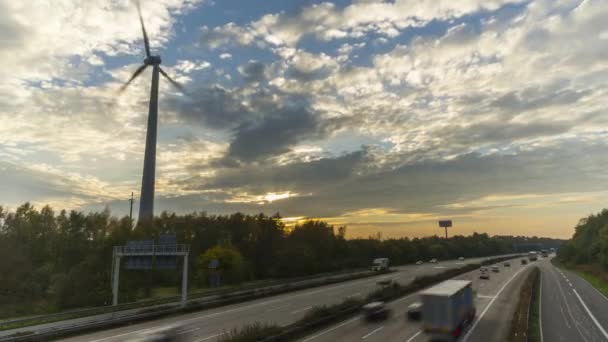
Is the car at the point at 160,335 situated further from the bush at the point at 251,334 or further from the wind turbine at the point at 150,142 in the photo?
the wind turbine at the point at 150,142

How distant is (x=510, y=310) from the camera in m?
41.4

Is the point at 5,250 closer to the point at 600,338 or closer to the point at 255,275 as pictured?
the point at 255,275

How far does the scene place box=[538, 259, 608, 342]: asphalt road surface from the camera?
32.5m

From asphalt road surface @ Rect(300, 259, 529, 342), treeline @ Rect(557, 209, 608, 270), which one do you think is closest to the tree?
asphalt road surface @ Rect(300, 259, 529, 342)

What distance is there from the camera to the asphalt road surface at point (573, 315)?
3247 centimetres

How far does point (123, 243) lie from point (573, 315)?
3267 inches

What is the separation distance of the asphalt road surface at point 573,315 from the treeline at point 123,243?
57334mm

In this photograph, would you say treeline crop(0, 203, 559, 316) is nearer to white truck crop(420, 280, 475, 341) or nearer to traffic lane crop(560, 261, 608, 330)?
white truck crop(420, 280, 475, 341)

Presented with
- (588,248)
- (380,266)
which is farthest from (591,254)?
(380,266)

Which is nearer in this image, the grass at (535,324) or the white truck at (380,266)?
the grass at (535,324)

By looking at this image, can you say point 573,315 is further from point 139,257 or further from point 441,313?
point 139,257

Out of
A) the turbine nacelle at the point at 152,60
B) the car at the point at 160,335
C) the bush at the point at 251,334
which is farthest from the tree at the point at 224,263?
the car at the point at 160,335

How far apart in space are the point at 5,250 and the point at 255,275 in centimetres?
5895

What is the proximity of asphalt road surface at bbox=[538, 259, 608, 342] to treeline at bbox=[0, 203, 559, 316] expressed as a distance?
57334 mm
